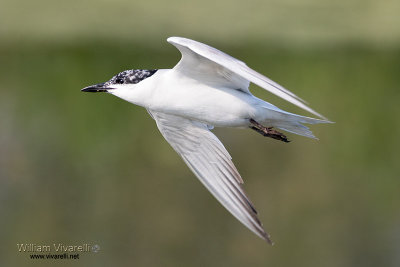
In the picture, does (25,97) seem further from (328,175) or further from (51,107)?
(328,175)

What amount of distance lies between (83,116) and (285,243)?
2452mm

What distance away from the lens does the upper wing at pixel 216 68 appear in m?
5.44

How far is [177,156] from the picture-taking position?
9.67 m

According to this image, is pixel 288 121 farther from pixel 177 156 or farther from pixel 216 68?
pixel 177 156

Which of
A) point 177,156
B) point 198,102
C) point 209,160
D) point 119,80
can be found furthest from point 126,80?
point 177,156

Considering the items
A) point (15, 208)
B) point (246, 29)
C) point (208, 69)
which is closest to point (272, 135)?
point (208, 69)

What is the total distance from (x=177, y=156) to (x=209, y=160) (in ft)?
10.4

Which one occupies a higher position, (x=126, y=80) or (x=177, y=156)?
(x=126, y=80)

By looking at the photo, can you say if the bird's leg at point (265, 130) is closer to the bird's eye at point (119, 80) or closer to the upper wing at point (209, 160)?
the upper wing at point (209, 160)

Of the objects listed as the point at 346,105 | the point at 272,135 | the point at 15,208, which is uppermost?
the point at 272,135

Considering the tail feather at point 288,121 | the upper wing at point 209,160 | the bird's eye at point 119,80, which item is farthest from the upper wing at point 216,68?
the upper wing at point 209,160

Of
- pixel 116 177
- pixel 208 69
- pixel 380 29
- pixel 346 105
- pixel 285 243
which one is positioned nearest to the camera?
pixel 208 69

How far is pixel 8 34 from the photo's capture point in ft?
38.7

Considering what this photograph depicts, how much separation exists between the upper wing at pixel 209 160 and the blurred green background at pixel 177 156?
6.29 feet
